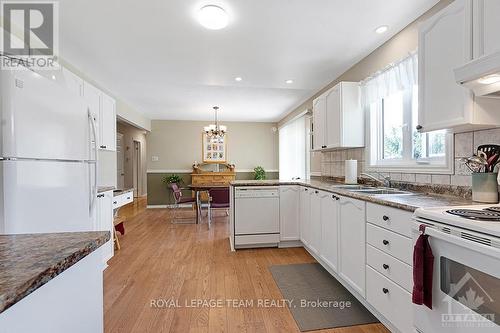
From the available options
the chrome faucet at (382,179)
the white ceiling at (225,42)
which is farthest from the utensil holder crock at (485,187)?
the white ceiling at (225,42)

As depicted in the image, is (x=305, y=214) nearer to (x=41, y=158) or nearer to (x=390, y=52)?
(x=390, y=52)

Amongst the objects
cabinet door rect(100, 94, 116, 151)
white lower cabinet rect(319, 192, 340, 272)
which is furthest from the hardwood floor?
cabinet door rect(100, 94, 116, 151)

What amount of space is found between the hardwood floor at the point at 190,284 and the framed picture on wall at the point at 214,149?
312cm

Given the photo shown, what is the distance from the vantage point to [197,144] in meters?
6.89

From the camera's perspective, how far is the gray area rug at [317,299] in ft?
5.87

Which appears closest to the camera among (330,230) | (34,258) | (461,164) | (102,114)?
(34,258)

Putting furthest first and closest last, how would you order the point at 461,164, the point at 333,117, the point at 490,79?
→ the point at 333,117, the point at 461,164, the point at 490,79

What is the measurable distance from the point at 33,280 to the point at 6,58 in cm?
156

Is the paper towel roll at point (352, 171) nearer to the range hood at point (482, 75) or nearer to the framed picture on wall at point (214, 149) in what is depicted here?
the range hood at point (482, 75)

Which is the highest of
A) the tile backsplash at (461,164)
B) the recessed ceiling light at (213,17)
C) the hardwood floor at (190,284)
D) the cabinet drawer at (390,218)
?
the recessed ceiling light at (213,17)

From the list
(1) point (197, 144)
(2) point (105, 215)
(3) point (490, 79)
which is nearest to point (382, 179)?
(3) point (490, 79)

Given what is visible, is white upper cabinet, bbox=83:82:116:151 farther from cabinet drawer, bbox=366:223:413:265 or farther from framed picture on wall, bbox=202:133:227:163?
framed picture on wall, bbox=202:133:227:163

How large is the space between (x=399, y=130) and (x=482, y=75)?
1.36 metres

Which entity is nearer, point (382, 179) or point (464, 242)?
point (464, 242)
